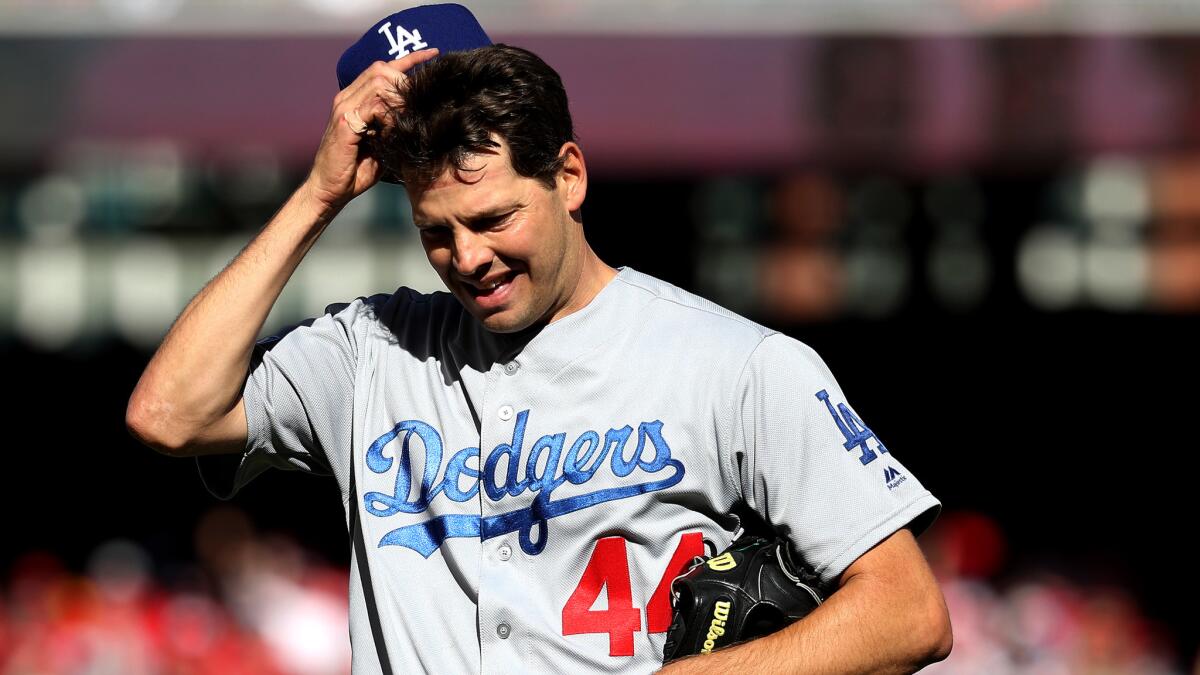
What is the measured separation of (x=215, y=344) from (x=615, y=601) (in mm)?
625

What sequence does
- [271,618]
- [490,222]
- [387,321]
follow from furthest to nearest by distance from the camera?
[271,618] → [387,321] → [490,222]

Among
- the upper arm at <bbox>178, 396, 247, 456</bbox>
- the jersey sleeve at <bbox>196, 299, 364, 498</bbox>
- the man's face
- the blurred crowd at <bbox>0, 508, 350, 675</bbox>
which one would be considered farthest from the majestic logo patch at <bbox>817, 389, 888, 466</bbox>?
the blurred crowd at <bbox>0, 508, 350, 675</bbox>

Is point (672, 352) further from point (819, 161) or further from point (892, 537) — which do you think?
point (819, 161)

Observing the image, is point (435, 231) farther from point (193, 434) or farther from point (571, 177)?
point (193, 434)

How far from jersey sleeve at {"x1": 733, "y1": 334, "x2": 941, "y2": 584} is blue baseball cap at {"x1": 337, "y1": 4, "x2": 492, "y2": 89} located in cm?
62

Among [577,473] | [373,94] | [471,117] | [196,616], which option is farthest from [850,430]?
[196,616]

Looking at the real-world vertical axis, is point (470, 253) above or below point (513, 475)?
above

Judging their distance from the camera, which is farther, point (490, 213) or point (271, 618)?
point (271, 618)

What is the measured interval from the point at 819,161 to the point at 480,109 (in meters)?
3.43

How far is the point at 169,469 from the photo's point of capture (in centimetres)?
717

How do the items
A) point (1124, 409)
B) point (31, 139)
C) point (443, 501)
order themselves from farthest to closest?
point (1124, 409) → point (31, 139) → point (443, 501)

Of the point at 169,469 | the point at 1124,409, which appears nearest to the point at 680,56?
the point at 1124,409

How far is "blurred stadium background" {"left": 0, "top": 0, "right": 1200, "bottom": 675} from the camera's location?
4.93m

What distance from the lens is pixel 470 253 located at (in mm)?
1701
